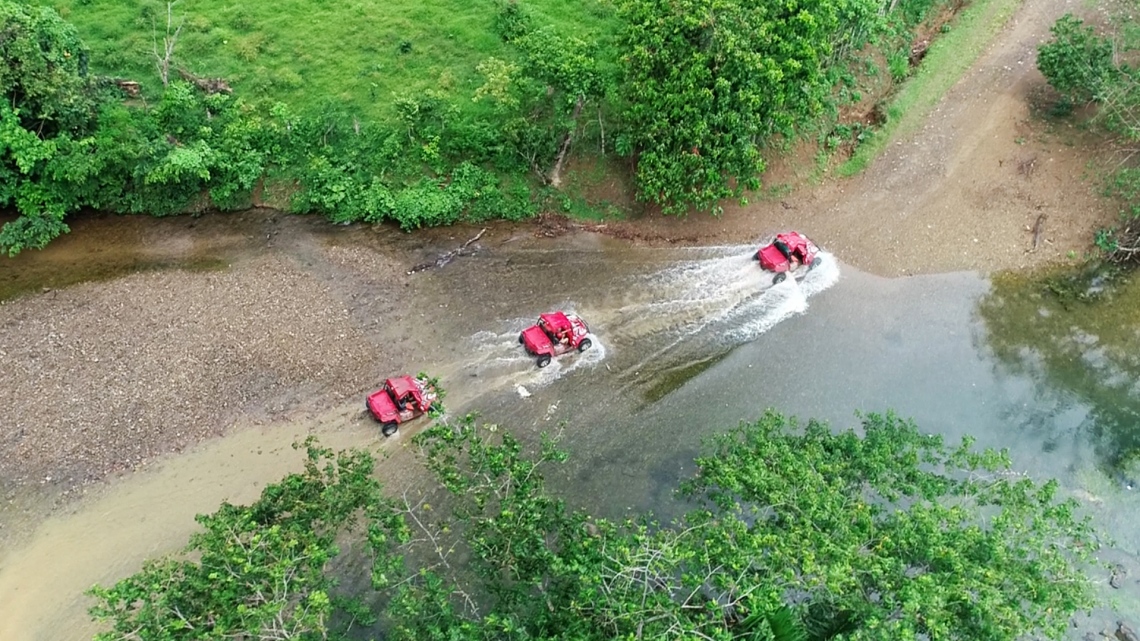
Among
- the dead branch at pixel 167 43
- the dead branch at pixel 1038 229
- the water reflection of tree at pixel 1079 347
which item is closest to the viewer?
the water reflection of tree at pixel 1079 347

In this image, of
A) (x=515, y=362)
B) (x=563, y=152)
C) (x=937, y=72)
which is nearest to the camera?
(x=515, y=362)

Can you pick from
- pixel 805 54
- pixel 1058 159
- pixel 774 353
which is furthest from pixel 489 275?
pixel 1058 159

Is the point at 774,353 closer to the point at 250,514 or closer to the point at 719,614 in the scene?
the point at 719,614

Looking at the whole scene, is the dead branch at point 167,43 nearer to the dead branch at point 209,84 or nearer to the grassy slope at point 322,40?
the grassy slope at point 322,40

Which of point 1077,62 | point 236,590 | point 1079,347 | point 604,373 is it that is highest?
point 1077,62

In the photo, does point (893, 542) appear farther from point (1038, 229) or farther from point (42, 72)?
point (42, 72)

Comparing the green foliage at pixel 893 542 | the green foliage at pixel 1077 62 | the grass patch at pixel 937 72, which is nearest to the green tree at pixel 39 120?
the green foliage at pixel 893 542

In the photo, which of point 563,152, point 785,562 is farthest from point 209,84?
point 785,562

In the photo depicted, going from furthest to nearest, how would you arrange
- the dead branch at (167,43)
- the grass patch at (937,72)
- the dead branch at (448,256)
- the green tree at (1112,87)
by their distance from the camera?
the grass patch at (937,72) → the dead branch at (167,43) → the dead branch at (448,256) → the green tree at (1112,87)
